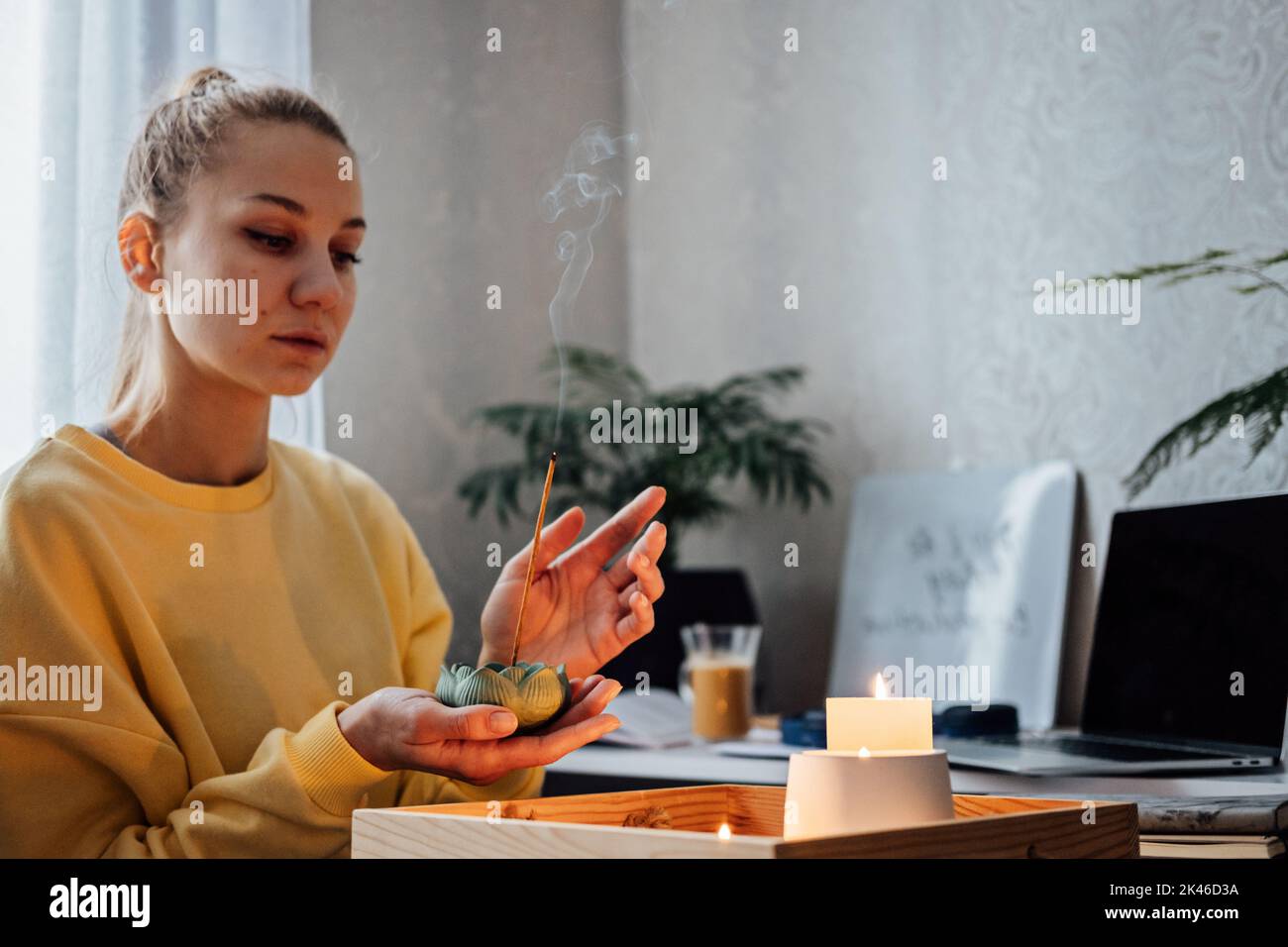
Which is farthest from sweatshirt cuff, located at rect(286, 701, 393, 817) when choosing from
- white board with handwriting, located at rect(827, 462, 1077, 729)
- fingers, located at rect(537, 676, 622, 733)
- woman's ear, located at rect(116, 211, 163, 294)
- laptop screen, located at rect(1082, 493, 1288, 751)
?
white board with handwriting, located at rect(827, 462, 1077, 729)

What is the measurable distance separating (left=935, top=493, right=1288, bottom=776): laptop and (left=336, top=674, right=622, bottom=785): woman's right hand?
17.0 inches

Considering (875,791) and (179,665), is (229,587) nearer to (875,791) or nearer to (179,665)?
(179,665)

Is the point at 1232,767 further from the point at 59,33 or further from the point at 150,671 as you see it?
the point at 59,33

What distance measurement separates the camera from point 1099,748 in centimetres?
127

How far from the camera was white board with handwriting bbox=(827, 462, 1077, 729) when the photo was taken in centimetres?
155

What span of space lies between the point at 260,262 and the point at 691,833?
668mm

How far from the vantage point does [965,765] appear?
1.14 m

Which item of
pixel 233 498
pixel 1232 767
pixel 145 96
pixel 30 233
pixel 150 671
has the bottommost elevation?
pixel 1232 767

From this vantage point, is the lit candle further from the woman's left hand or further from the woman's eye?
the woman's eye

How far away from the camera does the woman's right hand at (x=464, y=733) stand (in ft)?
2.62

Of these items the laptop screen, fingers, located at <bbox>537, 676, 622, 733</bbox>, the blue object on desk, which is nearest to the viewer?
fingers, located at <bbox>537, 676, 622, 733</bbox>

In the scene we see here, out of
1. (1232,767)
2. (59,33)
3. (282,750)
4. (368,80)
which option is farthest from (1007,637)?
(59,33)

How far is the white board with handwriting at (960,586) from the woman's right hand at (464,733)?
0.85 metres
